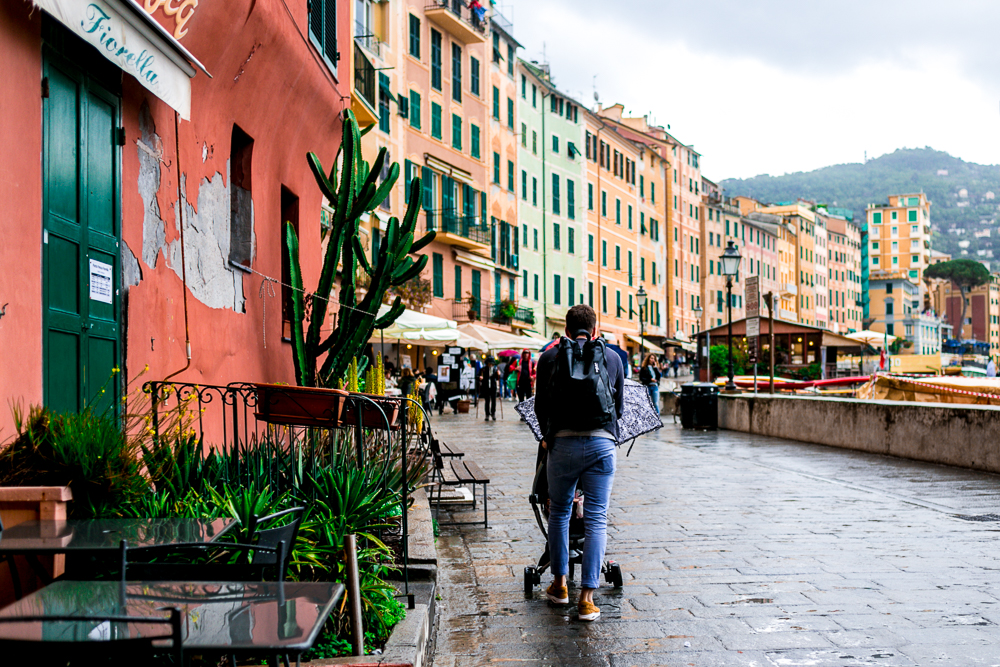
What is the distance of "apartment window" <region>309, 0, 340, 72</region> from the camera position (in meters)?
13.3

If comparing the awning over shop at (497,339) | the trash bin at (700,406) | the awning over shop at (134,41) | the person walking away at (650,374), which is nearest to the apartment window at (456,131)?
the awning over shop at (497,339)

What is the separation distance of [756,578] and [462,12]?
3974 centimetres

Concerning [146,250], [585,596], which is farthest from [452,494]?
[585,596]

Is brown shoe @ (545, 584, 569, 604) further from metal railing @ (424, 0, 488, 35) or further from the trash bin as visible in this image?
metal railing @ (424, 0, 488, 35)

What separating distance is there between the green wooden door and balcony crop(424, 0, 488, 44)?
35.4 meters

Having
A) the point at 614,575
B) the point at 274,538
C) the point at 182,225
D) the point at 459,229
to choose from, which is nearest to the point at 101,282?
the point at 182,225

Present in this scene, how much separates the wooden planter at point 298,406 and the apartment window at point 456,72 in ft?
123

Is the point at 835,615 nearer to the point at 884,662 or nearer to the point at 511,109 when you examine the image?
the point at 884,662

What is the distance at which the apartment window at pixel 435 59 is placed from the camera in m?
41.7

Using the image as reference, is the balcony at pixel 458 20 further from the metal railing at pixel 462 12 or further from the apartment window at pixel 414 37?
the apartment window at pixel 414 37

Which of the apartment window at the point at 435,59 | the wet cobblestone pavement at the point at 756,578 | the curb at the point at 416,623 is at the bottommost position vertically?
the wet cobblestone pavement at the point at 756,578

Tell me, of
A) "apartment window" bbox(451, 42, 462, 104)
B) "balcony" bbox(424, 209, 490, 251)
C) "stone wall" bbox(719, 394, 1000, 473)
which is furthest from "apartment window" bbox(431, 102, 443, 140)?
"stone wall" bbox(719, 394, 1000, 473)

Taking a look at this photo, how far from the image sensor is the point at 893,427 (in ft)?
50.3

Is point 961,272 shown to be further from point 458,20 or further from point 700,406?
point 700,406
